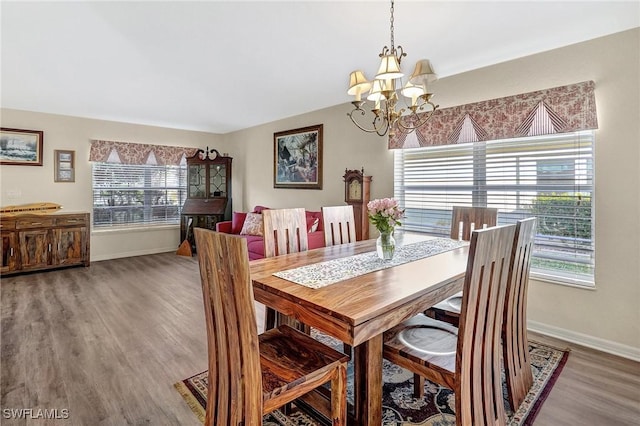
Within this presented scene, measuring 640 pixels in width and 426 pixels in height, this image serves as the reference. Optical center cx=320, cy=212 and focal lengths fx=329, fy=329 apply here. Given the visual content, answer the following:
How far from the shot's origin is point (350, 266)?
191 centimetres

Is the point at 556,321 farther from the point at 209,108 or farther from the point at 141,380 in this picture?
the point at 209,108

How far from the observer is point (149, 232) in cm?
613

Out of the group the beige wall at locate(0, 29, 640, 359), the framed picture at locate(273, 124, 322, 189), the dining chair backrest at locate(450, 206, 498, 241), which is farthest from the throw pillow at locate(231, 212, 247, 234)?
the dining chair backrest at locate(450, 206, 498, 241)

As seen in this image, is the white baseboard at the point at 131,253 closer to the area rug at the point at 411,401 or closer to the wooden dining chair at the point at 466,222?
the area rug at the point at 411,401

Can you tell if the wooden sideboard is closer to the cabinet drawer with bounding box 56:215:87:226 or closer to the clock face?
the cabinet drawer with bounding box 56:215:87:226

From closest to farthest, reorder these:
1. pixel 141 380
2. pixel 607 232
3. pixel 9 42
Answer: pixel 141 380, pixel 607 232, pixel 9 42

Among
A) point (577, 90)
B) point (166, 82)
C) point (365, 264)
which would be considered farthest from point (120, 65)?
point (577, 90)

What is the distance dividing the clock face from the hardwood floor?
72.3 inches

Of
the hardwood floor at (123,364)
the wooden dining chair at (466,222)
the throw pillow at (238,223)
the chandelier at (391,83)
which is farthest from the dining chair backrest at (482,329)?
the throw pillow at (238,223)

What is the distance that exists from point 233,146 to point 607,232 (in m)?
5.94

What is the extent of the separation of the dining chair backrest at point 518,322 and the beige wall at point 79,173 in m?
5.98

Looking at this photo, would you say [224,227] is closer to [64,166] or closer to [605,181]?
[64,166]

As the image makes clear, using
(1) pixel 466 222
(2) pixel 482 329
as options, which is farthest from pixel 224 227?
(2) pixel 482 329

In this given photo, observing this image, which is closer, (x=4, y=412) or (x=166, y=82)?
(x=4, y=412)
